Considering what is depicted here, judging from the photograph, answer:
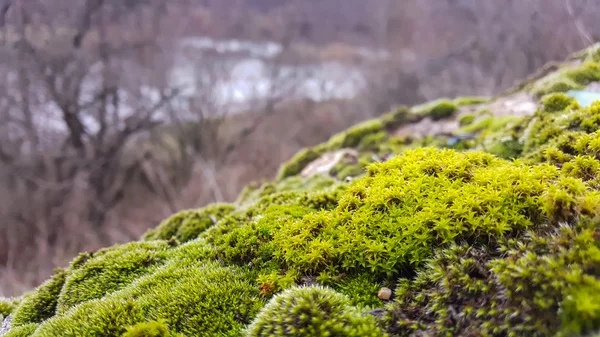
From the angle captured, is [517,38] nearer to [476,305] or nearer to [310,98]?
[310,98]

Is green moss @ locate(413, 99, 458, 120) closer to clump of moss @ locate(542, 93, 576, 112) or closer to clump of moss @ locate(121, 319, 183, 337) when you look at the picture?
clump of moss @ locate(542, 93, 576, 112)

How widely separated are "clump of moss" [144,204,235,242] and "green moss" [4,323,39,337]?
1.37 metres

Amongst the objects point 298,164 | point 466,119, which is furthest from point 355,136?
point 466,119

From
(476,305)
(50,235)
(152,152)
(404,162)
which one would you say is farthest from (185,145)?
(476,305)

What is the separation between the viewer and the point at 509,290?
1889mm

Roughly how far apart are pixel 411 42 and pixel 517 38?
245 inches

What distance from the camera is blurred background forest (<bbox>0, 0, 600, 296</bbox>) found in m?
11.6

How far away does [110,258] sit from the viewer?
3129 millimetres

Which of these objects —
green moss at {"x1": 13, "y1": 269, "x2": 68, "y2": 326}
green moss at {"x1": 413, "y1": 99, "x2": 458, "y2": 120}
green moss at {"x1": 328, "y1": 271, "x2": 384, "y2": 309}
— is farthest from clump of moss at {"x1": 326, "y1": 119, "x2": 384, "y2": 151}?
green moss at {"x1": 13, "y1": 269, "x2": 68, "y2": 326}

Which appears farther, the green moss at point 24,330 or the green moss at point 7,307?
the green moss at point 7,307

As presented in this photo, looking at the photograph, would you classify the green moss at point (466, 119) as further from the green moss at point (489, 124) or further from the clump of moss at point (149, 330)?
the clump of moss at point (149, 330)

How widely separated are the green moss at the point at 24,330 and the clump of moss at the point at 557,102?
5367 millimetres

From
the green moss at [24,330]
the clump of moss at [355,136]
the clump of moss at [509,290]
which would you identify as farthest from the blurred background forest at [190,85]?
the green moss at [24,330]

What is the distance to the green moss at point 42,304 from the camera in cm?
296
